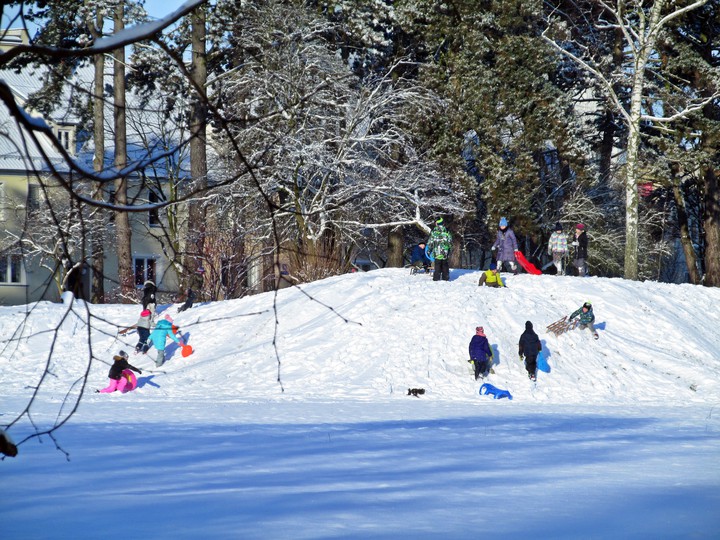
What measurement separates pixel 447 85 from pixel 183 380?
16.0m

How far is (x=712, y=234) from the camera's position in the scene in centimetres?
3244

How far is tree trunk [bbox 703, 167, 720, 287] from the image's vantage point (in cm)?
3206

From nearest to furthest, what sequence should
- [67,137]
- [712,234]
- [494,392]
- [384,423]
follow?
1. [384,423]
2. [494,392]
3. [712,234]
4. [67,137]

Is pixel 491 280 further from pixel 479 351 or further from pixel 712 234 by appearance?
pixel 712 234

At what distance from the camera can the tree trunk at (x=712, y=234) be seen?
32.1 meters

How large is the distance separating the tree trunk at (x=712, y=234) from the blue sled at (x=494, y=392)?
16753 mm

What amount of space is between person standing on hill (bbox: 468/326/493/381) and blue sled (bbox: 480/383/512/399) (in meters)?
0.65

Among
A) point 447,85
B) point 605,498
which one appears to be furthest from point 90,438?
point 447,85

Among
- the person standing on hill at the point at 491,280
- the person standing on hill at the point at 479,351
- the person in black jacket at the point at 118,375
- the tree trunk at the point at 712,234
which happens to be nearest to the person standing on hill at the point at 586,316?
the person standing on hill at the point at 491,280

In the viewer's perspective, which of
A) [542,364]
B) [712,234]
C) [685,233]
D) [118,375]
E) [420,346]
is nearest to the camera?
[118,375]

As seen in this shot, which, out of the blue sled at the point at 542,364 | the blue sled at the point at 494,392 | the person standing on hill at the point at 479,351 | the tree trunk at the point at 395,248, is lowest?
the blue sled at the point at 494,392

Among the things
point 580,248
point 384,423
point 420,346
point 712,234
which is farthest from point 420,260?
point 384,423

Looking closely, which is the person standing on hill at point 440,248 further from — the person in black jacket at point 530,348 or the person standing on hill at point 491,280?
the person in black jacket at point 530,348

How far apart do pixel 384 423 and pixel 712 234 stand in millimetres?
22675
